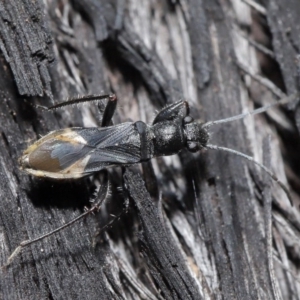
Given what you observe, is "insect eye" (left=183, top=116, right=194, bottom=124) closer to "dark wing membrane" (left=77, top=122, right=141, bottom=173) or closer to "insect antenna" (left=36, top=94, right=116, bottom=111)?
"dark wing membrane" (left=77, top=122, right=141, bottom=173)

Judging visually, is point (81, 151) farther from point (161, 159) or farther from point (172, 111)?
point (172, 111)

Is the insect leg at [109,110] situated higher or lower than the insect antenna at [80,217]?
higher

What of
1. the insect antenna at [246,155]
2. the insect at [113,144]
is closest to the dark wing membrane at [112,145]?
the insect at [113,144]

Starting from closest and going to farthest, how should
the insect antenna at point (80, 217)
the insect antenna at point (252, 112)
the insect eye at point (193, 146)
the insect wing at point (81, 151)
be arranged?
the insect antenna at point (80, 217) → the insect wing at point (81, 151) → the insect antenna at point (252, 112) → the insect eye at point (193, 146)

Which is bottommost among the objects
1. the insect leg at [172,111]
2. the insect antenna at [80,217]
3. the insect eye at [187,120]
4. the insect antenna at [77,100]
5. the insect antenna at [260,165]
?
the insect antenna at [260,165]

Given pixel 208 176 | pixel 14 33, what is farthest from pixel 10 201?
pixel 208 176

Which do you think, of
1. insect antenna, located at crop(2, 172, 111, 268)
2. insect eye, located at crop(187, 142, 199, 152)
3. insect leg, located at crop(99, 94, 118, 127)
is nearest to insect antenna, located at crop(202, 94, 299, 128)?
insect eye, located at crop(187, 142, 199, 152)

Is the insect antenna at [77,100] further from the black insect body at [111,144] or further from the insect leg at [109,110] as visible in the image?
the black insect body at [111,144]
